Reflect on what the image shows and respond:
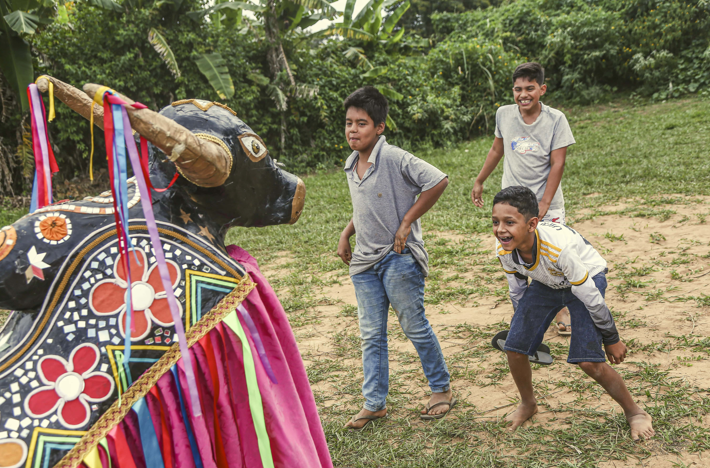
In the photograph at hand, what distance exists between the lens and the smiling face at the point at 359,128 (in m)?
2.86

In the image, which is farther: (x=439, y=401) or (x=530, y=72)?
A: (x=530, y=72)

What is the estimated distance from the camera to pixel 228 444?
1437 millimetres

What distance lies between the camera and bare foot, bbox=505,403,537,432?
110 inches

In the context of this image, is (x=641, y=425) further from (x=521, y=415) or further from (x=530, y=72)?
(x=530, y=72)

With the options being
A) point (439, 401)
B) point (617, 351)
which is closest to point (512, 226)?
point (617, 351)

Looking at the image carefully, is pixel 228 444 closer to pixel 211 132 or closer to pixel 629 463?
pixel 211 132

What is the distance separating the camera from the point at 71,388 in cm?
129

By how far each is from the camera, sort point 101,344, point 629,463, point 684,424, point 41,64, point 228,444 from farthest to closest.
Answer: point 41,64 < point 684,424 < point 629,463 < point 228,444 < point 101,344

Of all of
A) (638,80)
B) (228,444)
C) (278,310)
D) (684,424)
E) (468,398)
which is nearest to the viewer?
(228,444)

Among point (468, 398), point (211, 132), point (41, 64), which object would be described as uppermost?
point (41, 64)

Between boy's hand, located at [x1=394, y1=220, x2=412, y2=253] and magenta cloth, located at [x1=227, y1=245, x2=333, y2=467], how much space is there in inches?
47.3

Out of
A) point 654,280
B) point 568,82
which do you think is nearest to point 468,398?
point 654,280

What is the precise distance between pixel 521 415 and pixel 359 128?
1729mm

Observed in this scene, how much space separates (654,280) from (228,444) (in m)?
3.99
